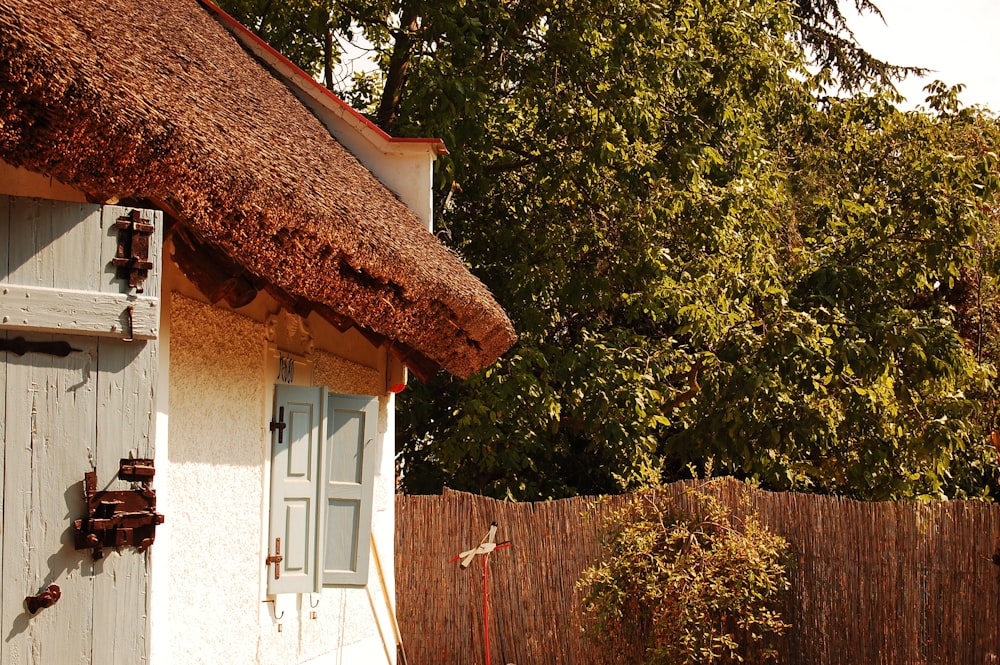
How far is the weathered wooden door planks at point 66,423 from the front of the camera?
10.2ft

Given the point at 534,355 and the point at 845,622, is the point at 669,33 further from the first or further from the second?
the point at 845,622

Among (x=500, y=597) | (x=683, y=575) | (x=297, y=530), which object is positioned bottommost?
(x=500, y=597)

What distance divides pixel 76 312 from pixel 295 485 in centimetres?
245

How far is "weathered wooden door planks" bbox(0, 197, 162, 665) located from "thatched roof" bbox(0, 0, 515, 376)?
0.67 ft

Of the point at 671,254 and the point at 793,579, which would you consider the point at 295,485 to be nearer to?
the point at 793,579

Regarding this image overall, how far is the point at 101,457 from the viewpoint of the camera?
3232 millimetres

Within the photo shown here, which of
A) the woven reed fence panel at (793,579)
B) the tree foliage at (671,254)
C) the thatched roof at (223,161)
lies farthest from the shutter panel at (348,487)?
the tree foliage at (671,254)

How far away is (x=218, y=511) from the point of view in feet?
15.9

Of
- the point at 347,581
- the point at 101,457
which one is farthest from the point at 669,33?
the point at 101,457

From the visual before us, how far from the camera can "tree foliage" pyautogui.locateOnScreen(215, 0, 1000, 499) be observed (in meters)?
10.2

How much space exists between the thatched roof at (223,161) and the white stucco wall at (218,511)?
0.36 meters

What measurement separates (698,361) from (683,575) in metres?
4.47

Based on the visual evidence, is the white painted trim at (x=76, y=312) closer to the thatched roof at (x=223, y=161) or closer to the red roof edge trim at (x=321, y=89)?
the thatched roof at (x=223, y=161)

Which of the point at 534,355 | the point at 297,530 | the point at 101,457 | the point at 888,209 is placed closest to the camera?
the point at 101,457
